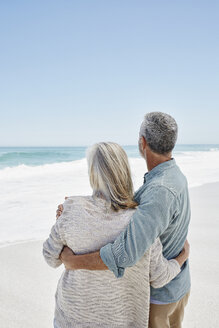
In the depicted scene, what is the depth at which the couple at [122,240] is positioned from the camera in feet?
4.20

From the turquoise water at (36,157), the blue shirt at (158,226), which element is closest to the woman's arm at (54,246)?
the blue shirt at (158,226)

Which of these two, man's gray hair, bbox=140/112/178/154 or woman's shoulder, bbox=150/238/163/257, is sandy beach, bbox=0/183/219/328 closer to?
woman's shoulder, bbox=150/238/163/257

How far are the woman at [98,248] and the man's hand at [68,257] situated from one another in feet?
0.07

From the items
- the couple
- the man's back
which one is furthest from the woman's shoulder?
the man's back

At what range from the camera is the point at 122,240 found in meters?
1.25

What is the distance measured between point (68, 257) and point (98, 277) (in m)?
0.16

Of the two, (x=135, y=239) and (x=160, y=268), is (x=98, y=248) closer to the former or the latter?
(x=135, y=239)

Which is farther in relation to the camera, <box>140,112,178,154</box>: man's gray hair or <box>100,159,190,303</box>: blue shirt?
<box>140,112,178,154</box>: man's gray hair

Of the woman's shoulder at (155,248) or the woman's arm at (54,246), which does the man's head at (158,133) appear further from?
the woman's arm at (54,246)

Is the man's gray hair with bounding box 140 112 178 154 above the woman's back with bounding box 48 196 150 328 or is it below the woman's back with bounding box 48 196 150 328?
above

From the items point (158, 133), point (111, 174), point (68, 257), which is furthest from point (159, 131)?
point (68, 257)

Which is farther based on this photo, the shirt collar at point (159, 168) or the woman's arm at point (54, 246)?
the shirt collar at point (159, 168)

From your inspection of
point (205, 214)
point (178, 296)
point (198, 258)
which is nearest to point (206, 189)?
point (205, 214)

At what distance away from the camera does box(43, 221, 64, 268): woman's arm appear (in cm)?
136
